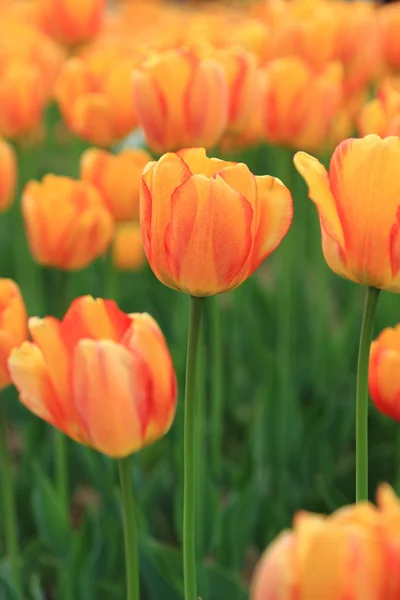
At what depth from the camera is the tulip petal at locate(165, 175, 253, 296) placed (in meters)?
0.71

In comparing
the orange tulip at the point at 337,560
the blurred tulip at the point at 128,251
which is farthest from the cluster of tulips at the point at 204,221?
the blurred tulip at the point at 128,251

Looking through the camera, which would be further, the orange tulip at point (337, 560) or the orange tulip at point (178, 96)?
the orange tulip at point (178, 96)

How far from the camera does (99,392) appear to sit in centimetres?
73

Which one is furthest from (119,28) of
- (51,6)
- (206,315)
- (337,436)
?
(337,436)

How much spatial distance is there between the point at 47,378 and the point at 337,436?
3.34 ft

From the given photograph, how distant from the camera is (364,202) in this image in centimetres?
71

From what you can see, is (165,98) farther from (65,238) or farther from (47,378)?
(47,378)

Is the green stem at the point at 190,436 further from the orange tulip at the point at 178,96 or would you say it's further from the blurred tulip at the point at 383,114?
the orange tulip at the point at 178,96

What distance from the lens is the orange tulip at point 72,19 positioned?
220 cm

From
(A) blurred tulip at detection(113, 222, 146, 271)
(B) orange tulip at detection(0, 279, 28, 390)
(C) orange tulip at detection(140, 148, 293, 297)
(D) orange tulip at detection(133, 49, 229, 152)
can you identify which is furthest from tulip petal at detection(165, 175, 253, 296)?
(A) blurred tulip at detection(113, 222, 146, 271)

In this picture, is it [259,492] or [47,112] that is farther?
[47,112]

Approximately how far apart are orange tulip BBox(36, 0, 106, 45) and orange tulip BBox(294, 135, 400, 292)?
1618 millimetres

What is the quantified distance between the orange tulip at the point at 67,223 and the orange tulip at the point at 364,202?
0.56m

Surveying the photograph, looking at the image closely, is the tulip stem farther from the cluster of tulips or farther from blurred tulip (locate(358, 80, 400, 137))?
blurred tulip (locate(358, 80, 400, 137))
